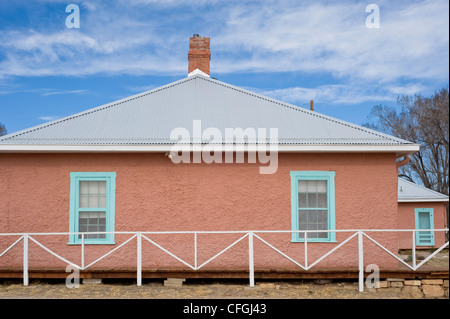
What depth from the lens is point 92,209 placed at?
38.1ft

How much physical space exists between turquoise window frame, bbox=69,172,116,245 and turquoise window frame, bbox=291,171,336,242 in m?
4.05

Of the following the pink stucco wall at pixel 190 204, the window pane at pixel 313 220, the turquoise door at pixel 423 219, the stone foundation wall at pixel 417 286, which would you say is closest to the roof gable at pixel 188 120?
the pink stucco wall at pixel 190 204

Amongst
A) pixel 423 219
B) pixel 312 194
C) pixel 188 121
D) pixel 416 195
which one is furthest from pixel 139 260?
pixel 423 219

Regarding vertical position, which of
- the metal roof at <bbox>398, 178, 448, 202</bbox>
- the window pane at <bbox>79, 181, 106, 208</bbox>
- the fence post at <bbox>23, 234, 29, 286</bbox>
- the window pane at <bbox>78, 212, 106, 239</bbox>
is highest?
the metal roof at <bbox>398, 178, 448, 202</bbox>

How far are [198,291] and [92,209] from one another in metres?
3.16

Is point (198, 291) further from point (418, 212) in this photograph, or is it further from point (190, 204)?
point (418, 212)

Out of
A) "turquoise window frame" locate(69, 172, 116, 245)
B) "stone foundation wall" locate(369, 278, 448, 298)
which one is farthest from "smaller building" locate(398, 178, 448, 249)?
"turquoise window frame" locate(69, 172, 116, 245)

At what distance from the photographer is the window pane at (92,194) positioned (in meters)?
11.7

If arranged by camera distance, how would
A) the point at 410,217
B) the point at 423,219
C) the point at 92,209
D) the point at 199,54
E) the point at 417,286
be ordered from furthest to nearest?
the point at 423,219
the point at 410,217
the point at 199,54
the point at 92,209
the point at 417,286

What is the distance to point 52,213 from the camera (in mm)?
11602

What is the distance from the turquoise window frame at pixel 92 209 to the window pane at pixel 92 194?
0.10 meters

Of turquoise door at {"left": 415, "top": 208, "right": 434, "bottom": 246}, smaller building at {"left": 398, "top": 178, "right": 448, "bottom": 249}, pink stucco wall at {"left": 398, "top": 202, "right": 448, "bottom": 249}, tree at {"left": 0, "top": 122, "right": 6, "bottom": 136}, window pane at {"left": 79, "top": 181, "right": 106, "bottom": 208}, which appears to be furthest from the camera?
tree at {"left": 0, "top": 122, "right": 6, "bottom": 136}

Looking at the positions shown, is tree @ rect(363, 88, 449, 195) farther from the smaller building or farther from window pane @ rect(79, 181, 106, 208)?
window pane @ rect(79, 181, 106, 208)

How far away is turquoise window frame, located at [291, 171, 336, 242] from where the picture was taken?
11.6 metres
